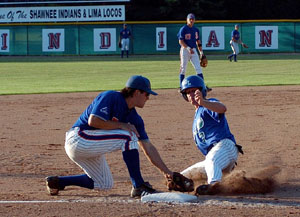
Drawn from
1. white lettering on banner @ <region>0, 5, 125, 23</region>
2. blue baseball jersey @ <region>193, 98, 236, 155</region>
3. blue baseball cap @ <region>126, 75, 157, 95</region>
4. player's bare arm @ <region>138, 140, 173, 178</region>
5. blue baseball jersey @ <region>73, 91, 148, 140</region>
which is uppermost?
white lettering on banner @ <region>0, 5, 125, 23</region>

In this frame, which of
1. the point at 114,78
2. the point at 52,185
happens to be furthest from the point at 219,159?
the point at 114,78

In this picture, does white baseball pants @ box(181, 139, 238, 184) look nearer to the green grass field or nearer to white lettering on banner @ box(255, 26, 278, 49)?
the green grass field

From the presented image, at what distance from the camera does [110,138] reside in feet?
18.7

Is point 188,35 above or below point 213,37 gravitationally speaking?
below

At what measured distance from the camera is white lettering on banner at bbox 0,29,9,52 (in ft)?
121

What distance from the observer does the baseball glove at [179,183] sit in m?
5.75

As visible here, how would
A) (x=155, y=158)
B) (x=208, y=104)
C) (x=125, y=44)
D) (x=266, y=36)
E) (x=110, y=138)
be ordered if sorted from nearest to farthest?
(x=110, y=138)
(x=155, y=158)
(x=208, y=104)
(x=125, y=44)
(x=266, y=36)

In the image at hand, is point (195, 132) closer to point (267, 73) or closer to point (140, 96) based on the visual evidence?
point (140, 96)

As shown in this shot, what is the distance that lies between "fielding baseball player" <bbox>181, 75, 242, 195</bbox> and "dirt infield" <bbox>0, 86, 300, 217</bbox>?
388 mm

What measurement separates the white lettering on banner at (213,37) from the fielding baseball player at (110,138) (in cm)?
3078

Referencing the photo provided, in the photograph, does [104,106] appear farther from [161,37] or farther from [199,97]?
[161,37]

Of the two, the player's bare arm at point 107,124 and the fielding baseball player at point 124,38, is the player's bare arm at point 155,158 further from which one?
the fielding baseball player at point 124,38

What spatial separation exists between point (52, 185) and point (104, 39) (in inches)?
1228

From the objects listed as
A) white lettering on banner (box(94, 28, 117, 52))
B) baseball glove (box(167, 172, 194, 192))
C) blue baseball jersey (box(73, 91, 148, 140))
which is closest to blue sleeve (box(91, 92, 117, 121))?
blue baseball jersey (box(73, 91, 148, 140))
